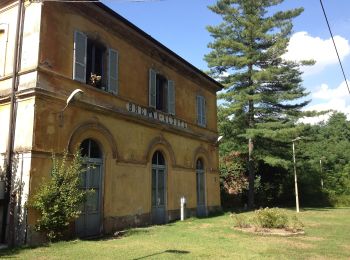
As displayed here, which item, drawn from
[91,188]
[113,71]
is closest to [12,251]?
[91,188]

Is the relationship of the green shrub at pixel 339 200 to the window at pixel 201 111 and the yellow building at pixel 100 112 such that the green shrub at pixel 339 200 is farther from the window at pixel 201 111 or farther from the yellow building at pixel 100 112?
the yellow building at pixel 100 112

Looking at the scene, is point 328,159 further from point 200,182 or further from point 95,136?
point 95,136

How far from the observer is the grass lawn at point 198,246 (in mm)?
8742

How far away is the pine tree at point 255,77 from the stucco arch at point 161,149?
7.96 metres

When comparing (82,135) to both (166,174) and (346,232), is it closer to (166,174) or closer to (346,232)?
(166,174)

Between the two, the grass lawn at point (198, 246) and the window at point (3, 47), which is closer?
the grass lawn at point (198, 246)

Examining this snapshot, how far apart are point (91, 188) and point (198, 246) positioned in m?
4.04

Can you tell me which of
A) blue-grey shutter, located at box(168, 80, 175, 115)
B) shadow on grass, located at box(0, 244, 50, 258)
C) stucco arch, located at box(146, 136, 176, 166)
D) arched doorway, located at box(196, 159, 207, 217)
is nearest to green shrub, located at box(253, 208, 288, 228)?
stucco arch, located at box(146, 136, 176, 166)

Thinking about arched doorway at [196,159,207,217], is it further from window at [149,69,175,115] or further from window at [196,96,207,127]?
window at [149,69,175,115]

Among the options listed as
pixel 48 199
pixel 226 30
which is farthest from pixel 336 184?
pixel 48 199

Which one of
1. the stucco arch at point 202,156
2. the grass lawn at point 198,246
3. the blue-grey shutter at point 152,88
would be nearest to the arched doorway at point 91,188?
the grass lawn at point 198,246

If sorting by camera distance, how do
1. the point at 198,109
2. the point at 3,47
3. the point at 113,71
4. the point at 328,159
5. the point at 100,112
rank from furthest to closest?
the point at 328,159 → the point at 198,109 → the point at 113,71 → the point at 100,112 → the point at 3,47

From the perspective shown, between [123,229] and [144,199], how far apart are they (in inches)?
69.5

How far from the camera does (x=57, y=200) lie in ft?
32.5
